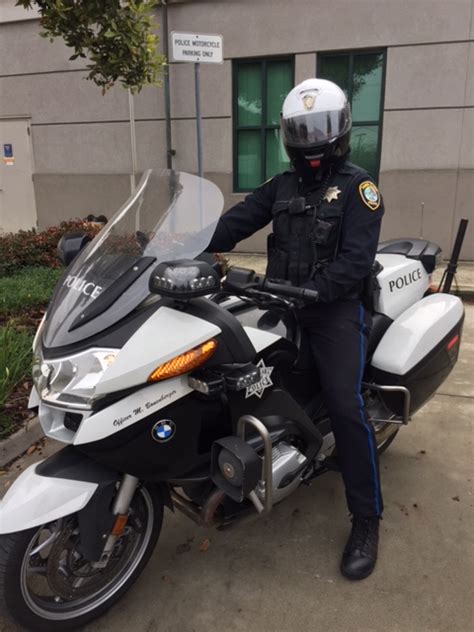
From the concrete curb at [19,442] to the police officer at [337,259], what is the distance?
6.07 ft

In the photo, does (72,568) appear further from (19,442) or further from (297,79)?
(297,79)

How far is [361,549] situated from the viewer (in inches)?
94.4

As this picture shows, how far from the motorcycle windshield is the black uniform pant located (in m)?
0.67

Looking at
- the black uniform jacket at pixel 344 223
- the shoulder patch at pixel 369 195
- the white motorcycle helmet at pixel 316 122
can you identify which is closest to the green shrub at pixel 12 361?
the black uniform jacket at pixel 344 223

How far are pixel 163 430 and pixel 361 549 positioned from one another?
1183mm

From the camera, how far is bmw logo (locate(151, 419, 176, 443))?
1852 mm

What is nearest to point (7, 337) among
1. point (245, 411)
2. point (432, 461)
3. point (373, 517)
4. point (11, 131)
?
point (245, 411)

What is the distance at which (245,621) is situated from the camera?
6.99 feet

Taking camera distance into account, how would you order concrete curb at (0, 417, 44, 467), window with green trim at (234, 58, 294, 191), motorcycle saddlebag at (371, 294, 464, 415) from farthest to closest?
window with green trim at (234, 58, 294, 191) → concrete curb at (0, 417, 44, 467) → motorcycle saddlebag at (371, 294, 464, 415)

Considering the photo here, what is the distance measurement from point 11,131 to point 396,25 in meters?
7.07

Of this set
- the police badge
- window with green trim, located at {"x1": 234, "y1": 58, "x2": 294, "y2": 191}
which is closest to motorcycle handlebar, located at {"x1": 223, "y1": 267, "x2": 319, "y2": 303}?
the police badge

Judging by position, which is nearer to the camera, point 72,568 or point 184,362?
point 184,362

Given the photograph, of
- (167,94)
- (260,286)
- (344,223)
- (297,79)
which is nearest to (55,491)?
(260,286)

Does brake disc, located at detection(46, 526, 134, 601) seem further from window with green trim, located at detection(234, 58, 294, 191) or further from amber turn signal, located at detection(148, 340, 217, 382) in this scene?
window with green trim, located at detection(234, 58, 294, 191)
